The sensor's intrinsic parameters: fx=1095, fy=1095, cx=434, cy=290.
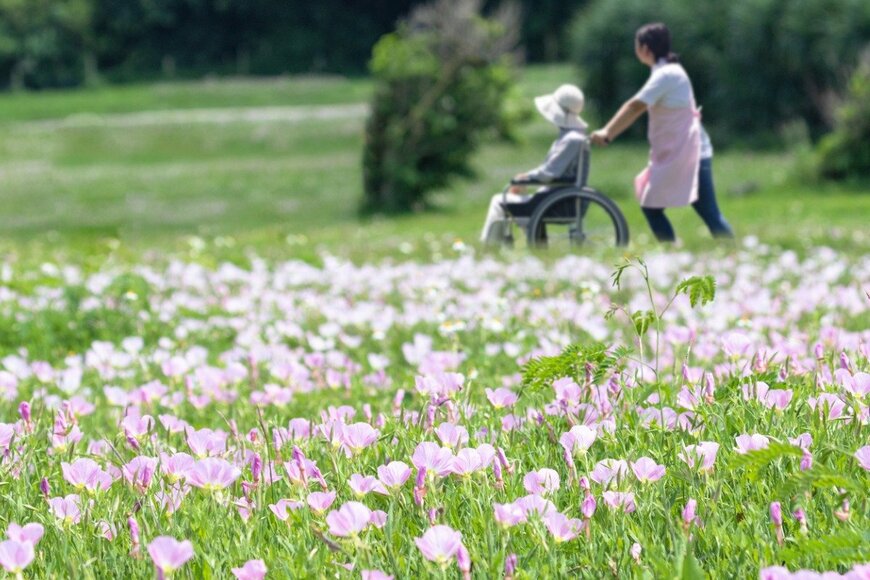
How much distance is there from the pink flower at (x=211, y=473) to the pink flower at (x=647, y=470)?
0.82 m

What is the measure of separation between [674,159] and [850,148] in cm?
1753

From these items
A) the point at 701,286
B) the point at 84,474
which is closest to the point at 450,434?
the point at 701,286

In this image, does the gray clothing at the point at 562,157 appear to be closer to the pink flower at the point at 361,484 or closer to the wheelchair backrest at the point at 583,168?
the wheelchair backrest at the point at 583,168

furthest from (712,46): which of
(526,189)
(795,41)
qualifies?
(526,189)

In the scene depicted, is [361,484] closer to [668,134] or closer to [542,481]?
[542,481]

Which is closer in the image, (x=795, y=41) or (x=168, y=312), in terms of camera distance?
(x=168, y=312)

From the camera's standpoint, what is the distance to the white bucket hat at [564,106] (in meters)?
3.01

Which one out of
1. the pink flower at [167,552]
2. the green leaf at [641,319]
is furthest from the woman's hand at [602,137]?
the pink flower at [167,552]

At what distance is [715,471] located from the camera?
2.52 metres

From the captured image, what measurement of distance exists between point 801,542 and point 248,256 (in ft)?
28.3

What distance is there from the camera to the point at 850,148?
755 inches

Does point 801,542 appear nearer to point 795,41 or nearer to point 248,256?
point 248,256

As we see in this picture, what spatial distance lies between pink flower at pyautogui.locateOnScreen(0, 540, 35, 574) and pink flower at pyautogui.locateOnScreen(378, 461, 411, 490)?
695 millimetres

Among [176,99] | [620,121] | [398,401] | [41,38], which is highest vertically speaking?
[620,121]
